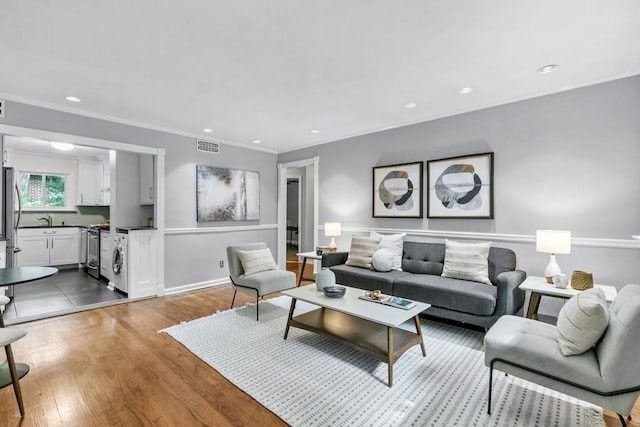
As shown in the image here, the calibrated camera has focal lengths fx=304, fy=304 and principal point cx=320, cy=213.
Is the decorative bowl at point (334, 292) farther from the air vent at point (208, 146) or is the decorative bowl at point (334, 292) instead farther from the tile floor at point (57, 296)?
the air vent at point (208, 146)

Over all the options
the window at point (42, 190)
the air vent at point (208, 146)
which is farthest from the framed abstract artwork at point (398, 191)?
the window at point (42, 190)

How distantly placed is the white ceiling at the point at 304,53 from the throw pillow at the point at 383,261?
180 cm

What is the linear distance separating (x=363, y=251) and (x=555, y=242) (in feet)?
6.79

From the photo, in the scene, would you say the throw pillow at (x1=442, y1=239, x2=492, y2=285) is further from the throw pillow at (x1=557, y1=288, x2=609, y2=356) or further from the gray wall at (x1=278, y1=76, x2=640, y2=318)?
the throw pillow at (x1=557, y1=288, x2=609, y2=356)

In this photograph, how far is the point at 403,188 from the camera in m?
4.34


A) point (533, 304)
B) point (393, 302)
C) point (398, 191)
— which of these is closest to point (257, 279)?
point (393, 302)

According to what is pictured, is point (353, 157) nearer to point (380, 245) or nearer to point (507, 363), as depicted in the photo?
point (380, 245)

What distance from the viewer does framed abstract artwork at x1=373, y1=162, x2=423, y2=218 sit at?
4.20 m

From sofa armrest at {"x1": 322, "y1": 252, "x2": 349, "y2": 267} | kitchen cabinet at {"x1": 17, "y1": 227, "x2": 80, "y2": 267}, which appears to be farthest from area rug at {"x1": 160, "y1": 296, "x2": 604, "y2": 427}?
kitchen cabinet at {"x1": 17, "y1": 227, "x2": 80, "y2": 267}

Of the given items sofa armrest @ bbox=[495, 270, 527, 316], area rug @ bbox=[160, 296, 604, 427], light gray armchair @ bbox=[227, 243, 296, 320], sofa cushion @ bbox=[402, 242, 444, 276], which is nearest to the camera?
area rug @ bbox=[160, 296, 604, 427]

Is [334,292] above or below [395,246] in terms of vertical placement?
below

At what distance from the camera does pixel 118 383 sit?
87.7 inches

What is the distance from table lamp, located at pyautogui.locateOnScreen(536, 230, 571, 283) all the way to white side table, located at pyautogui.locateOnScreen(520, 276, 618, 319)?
0.14 metres

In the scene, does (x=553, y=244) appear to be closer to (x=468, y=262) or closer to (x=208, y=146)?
(x=468, y=262)
